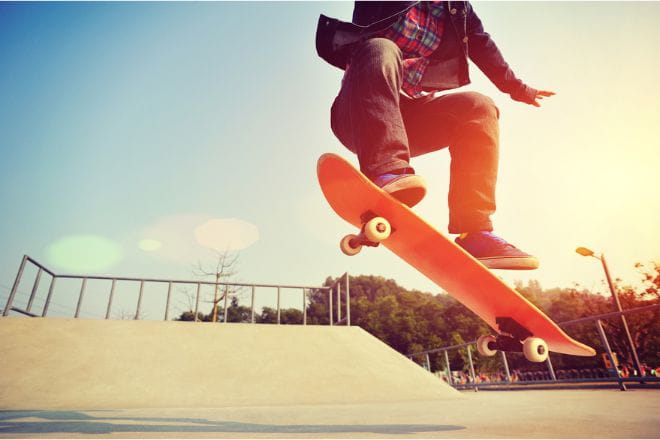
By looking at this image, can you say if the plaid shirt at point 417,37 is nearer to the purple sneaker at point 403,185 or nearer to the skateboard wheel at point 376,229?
the purple sneaker at point 403,185

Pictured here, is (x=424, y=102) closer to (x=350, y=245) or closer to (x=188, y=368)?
(x=350, y=245)

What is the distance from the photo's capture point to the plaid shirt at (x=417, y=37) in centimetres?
204

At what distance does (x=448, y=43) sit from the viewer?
223 cm

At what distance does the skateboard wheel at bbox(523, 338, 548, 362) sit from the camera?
175cm

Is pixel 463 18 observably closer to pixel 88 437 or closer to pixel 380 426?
pixel 380 426

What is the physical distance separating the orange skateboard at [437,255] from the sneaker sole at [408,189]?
37 mm

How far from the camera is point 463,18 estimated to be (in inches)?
84.4

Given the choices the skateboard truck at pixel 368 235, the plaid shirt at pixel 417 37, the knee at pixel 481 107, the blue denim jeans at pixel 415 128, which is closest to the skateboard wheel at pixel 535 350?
the blue denim jeans at pixel 415 128

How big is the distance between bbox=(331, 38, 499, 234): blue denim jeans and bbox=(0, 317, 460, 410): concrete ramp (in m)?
3.96

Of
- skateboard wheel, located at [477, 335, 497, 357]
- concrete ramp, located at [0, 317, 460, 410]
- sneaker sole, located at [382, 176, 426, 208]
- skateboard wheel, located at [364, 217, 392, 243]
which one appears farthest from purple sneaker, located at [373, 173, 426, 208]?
concrete ramp, located at [0, 317, 460, 410]

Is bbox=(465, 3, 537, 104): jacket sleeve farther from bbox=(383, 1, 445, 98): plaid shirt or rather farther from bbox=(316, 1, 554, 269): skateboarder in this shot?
bbox=(383, 1, 445, 98): plaid shirt

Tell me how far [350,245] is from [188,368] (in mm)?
5072

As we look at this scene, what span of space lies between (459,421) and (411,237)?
1089mm

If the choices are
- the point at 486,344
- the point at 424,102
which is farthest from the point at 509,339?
the point at 424,102
